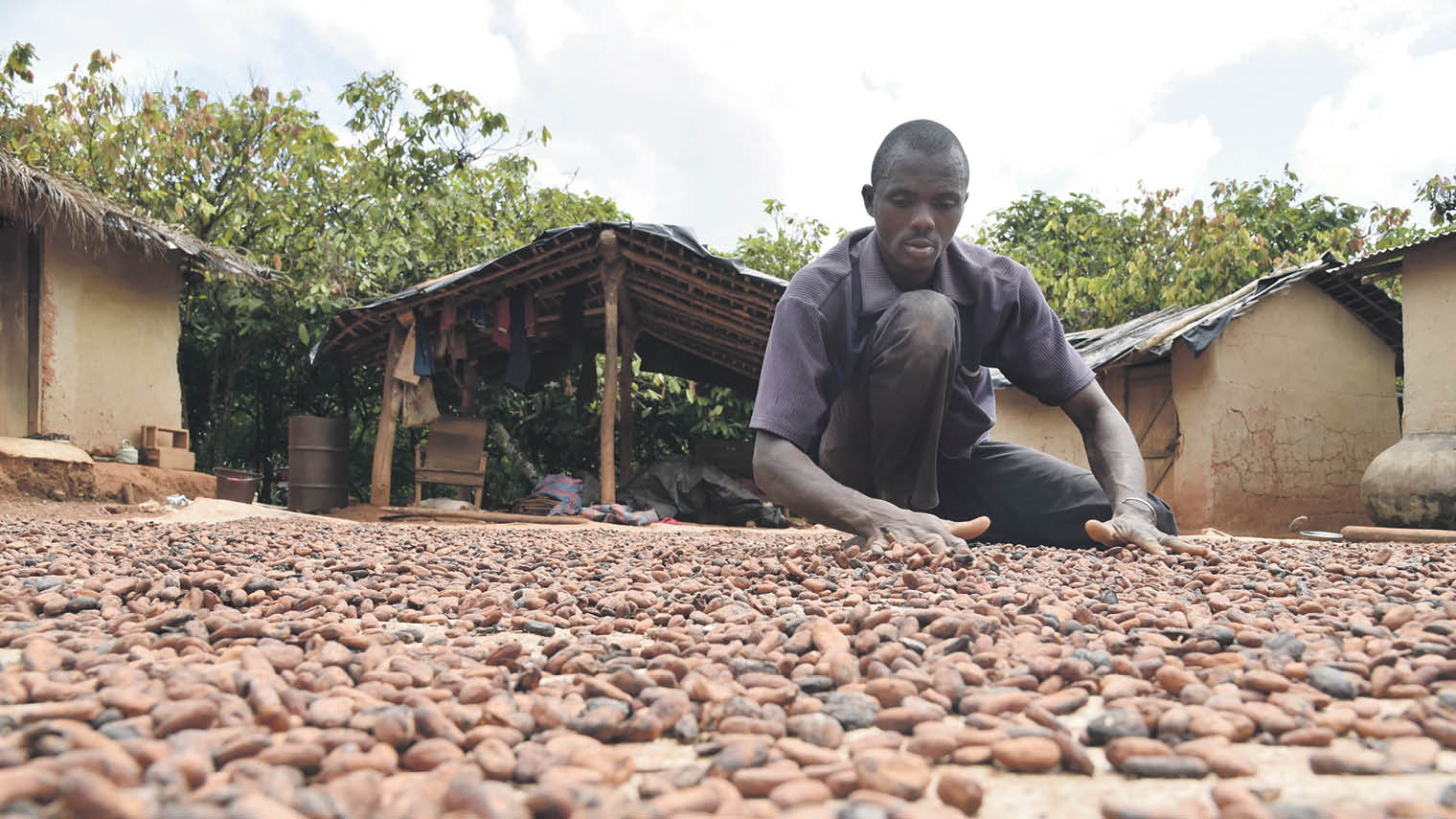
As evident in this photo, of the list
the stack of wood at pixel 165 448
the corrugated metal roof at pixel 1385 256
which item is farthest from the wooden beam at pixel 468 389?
the corrugated metal roof at pixel 1385 256

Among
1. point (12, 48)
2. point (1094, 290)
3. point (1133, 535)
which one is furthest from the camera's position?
point (1094, 290)

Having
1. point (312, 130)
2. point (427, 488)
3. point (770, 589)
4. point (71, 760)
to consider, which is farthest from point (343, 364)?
point (71, 760)

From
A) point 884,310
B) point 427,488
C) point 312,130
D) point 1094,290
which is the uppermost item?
point 312,130

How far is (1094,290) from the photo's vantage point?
10.5m

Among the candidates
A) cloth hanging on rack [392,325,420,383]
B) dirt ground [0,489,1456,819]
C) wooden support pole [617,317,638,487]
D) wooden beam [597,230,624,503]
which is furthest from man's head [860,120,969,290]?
wooden support pole [617,317,638,487]

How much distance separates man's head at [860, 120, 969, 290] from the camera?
7.54 feet

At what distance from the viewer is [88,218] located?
5895 mm

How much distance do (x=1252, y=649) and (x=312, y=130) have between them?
9083 mm

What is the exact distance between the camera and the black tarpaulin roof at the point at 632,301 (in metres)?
6.07

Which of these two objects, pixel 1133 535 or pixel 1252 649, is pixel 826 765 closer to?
pixel 1252 649

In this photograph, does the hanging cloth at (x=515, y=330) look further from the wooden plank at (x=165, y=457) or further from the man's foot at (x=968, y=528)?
the man's foot at (x=968, y=528)

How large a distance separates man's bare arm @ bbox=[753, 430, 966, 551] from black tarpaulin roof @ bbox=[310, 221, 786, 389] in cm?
376

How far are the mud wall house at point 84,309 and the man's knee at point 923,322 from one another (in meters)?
5.67

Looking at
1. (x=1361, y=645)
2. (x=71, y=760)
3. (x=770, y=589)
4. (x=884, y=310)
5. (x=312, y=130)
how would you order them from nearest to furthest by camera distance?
(x=71, y=760) < (x=1361, y=645) < (x=770, y=589) < (x=884, y=310) < (x=312, y=130)
